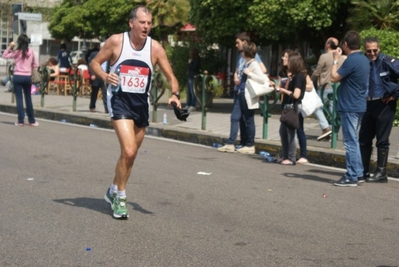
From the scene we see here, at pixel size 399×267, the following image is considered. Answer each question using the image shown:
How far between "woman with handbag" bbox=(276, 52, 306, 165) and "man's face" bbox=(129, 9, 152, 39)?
4.87 m

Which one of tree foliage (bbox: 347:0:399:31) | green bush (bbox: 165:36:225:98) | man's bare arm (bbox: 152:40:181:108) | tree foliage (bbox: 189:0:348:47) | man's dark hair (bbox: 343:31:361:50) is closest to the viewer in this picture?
man's bare arm (bbox: 152:40:181:108)

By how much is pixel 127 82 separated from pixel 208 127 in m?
9.36

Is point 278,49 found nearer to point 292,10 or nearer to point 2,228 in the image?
point 292,10

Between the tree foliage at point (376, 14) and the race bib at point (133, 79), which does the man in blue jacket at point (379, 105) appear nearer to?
the race bib at point (133, 79)

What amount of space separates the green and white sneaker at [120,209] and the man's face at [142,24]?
1483 millimetres

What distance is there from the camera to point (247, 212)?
28.9 ft

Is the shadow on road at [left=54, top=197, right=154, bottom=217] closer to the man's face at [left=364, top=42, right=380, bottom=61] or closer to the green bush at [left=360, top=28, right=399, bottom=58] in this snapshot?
the man's face at [left=364, top=42, right=380, bottom=61]

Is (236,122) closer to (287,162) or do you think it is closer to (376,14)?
(287,162)

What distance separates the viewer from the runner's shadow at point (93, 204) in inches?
342

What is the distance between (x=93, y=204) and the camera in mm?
8969

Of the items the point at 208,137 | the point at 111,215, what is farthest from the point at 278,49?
the point at 111,215

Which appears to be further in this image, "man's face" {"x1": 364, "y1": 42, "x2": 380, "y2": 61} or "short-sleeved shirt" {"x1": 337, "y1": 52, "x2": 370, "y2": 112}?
"man's face" {"x1": 364, "y1": 42, "x2": 380, "y2": 61}

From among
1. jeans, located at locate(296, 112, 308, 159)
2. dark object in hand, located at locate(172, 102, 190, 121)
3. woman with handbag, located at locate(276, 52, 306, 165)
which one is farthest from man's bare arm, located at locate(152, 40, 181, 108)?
jeans, located at locate(296, 112, 308, 159)

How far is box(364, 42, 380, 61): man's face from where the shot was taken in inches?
432
